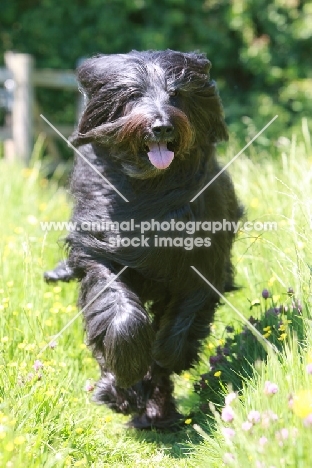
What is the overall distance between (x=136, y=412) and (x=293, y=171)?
2.15m

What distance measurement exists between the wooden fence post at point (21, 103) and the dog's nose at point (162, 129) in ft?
20.5

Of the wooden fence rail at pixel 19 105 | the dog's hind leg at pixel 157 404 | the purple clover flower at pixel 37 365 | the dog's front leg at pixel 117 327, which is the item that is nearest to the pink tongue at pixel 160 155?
the dog's front leg at pixel 117 327

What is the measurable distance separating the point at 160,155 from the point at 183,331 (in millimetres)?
886

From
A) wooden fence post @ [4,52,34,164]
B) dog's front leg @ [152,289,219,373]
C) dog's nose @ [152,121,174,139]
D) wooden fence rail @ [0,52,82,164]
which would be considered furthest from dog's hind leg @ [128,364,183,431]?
wooden fence post @ [4,52,34,164]

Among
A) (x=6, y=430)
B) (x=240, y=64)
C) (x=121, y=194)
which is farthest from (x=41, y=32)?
(x=6, y=430)

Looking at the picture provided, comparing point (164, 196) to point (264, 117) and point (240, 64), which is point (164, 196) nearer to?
point (264, 117)

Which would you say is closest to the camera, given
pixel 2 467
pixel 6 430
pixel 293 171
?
pixel 2 467

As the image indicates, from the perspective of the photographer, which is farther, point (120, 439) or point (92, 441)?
point (120, 439)

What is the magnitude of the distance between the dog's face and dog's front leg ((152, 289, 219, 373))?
0.70m

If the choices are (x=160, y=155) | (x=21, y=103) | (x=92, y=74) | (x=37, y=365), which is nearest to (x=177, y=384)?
(x=37, y=365)

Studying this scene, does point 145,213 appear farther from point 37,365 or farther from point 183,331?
point 37,365

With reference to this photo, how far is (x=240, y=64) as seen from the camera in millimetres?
11570

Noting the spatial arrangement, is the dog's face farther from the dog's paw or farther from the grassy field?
the dog's paw

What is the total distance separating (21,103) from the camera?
9.25 metres
